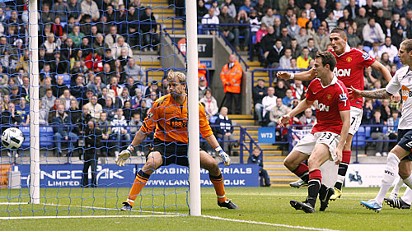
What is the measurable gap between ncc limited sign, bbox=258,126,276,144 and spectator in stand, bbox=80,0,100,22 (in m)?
6.82

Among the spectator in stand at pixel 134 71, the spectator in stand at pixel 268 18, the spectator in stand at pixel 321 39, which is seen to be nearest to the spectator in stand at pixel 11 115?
the spectator in stand at pixel 134 71

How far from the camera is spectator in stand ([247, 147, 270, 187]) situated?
26672mm

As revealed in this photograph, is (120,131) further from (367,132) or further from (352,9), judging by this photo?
(352,9)

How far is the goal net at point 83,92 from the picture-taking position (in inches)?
806

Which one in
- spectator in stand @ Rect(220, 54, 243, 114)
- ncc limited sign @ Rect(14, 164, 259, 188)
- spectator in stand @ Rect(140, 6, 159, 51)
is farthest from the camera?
spectator in stand @ Rect(220, 54, 243, 114)

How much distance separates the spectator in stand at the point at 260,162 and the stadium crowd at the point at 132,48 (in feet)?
6.06

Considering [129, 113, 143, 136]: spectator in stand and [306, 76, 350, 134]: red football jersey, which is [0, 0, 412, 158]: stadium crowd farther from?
[306, 76, 350, 134]: red football jersey

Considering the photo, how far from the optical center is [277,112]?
2912 centimetres

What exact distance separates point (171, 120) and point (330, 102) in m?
2.28

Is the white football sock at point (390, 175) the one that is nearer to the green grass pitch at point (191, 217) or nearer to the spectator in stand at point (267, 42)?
the green grass pitch at point (191, 217)

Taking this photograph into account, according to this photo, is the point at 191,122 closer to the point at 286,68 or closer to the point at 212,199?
the point at 212,199

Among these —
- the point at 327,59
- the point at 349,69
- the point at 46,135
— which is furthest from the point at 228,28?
the point at 327,59

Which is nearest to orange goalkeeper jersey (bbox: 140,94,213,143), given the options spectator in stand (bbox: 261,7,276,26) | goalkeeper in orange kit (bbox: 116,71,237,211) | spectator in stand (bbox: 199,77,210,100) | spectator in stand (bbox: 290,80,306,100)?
goalkeeper in orange kit (bbox: 116,71,237,211)

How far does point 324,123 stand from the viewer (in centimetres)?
1352
